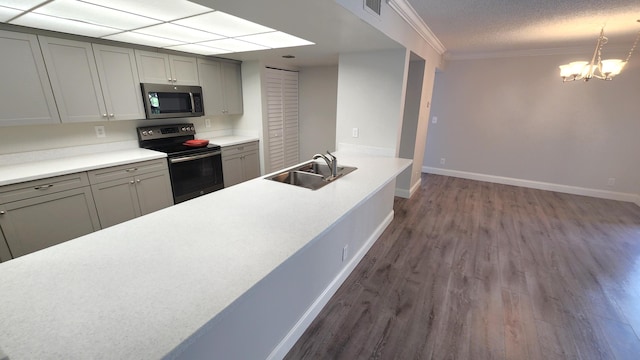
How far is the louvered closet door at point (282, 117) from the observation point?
14.9 ft

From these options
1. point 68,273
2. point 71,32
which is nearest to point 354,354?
point 68,273

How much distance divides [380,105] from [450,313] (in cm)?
231

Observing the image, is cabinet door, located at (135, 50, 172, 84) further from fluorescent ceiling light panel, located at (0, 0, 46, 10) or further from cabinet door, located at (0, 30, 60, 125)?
fluorescent ceiling light panel, located at (0, 0, 46, 10)

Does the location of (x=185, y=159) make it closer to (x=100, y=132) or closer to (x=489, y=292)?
(x=100, y=132)

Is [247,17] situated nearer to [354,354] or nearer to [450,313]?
[354,354]

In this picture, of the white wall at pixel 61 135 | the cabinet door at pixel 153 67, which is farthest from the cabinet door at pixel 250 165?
the cabinet door at pixel 153 67

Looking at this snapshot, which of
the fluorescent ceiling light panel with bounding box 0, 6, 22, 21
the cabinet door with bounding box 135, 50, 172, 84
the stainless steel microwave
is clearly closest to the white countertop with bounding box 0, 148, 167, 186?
the stainless steel microwave

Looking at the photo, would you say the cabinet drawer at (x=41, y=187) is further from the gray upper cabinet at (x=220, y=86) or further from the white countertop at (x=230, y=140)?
the gray upper cabinet at (x=220, y=86)

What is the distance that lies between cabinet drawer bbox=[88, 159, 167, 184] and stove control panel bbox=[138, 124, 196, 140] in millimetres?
566

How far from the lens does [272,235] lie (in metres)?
1.26

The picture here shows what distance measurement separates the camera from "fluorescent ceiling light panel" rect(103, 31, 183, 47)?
2.56 metres

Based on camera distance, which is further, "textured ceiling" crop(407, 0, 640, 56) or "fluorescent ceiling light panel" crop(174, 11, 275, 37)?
"textured ceiling" crop(407, 0, 640, 56)

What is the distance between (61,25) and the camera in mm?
2209

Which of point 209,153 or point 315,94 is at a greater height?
point 315,94
